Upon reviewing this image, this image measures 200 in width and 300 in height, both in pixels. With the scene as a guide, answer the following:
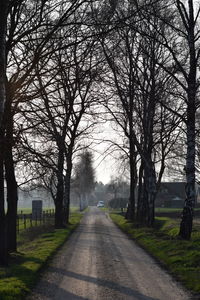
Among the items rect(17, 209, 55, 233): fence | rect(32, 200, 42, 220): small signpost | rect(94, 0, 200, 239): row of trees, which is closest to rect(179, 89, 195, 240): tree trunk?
rect(94, 0, 200, 239): row of trees

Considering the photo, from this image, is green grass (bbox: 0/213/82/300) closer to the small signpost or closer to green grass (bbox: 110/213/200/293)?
green grass (bbox: 110/213/200/293)

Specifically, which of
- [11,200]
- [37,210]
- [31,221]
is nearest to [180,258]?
[11,200]

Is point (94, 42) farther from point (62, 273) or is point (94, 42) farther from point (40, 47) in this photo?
point (62, 273)

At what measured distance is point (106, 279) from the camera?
11.7 metres

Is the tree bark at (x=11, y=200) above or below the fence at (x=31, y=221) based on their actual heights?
above

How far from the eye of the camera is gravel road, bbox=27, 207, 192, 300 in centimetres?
973

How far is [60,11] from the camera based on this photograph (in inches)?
489

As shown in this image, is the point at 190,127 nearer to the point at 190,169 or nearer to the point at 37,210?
Result: the point at 190,169

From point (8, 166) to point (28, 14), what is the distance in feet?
19.0

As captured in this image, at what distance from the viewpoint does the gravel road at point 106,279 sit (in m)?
9.73

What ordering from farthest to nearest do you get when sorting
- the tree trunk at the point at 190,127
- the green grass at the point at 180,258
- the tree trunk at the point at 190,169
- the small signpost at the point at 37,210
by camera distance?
the small signpost at the point at 37,210
the tree trunk at the point at 190,169
the tree trunk at the point at 190,127
the green grass at the point at 180,258

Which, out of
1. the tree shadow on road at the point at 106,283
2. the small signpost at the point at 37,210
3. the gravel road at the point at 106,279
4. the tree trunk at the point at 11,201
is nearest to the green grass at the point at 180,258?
the gravel road at the point at 106,279

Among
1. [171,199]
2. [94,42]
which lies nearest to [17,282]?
[94,42]

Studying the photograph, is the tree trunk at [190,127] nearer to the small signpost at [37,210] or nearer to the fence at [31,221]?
the fence at [31,221]
